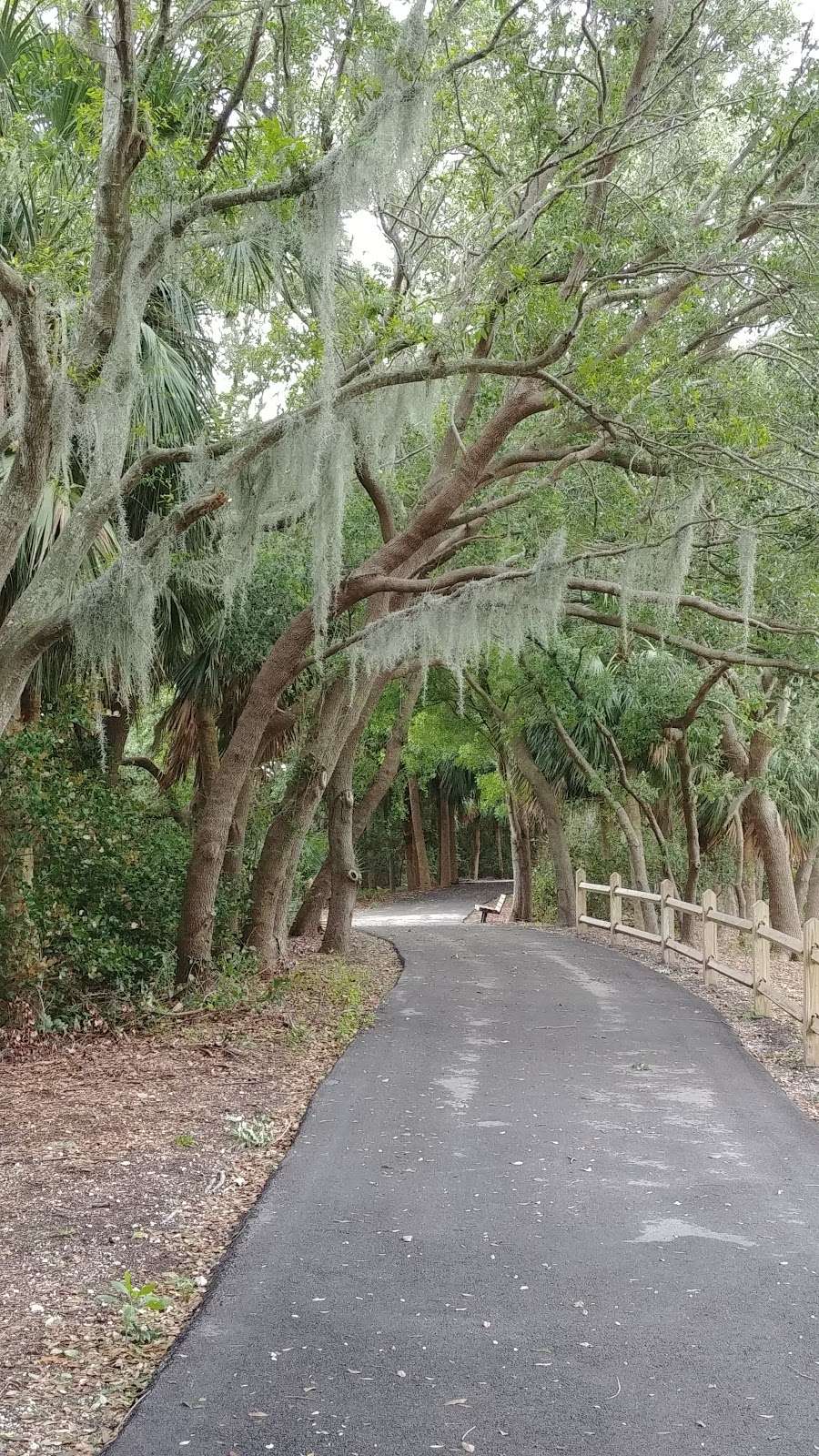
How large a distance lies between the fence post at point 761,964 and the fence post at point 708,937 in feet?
5.76

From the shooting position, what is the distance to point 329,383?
780 centimetres

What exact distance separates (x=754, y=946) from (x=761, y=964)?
16cm

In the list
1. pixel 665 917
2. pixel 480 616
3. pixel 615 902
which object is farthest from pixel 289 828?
pixel 615 902

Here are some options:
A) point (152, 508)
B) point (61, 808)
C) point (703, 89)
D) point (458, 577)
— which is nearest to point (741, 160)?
point (703, 89)

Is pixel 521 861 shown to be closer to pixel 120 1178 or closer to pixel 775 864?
pixel 775 864

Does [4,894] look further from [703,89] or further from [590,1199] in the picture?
[703,89]

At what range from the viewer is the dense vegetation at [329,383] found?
7.34 m

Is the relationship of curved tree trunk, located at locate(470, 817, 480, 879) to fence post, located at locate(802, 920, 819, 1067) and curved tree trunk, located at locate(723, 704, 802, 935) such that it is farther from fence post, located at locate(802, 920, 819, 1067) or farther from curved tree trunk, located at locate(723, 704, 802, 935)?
fence post, located at locate(802, 920, 819, 1067)

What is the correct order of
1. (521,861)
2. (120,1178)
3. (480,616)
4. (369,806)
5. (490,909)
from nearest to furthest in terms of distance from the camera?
(120,1178), (480,616), (369,806), (521,861), (490,909)

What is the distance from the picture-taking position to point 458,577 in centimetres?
1024

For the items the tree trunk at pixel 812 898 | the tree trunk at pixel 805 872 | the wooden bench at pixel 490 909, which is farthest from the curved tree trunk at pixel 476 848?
the tree trunk at pixel 812 898

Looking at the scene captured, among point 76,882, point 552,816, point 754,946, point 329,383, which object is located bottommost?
point 754,946

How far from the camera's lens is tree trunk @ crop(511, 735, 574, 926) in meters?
21.5

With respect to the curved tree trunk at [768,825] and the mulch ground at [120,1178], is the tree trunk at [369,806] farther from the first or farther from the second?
the mulch ground at [120,1178]
